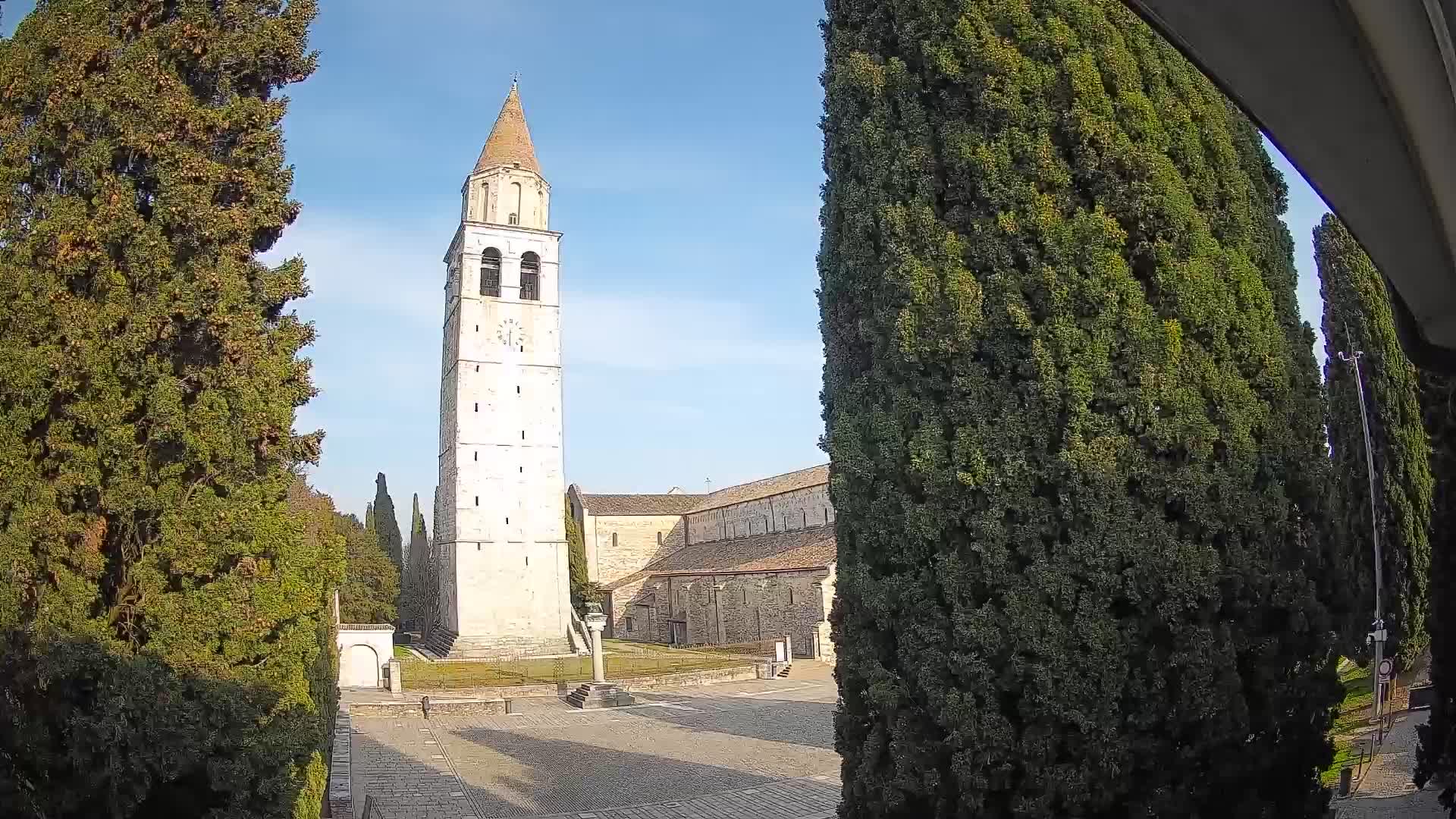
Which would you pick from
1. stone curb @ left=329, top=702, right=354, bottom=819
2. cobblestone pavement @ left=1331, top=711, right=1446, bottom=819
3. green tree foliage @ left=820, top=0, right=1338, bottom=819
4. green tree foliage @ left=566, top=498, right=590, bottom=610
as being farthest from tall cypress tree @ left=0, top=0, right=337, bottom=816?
green tree foliage @ left=566, top=498, right=590, bottom=610

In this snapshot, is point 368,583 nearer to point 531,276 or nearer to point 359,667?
point 359,667

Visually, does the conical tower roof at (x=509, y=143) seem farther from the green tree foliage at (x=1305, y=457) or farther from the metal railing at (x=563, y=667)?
the green tree foliage at (x=1305, y=457)

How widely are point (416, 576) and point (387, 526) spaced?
138 inches

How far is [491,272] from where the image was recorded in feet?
126

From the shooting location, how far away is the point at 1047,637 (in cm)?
507

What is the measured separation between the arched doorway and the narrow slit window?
16.4 meters

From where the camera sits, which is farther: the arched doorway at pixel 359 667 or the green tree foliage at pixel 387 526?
the green tree foliage at pixel 387 526

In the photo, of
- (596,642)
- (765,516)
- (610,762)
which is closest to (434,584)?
(765,516)

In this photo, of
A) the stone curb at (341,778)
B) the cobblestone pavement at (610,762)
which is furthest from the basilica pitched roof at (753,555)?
the stone curb at (341,778)

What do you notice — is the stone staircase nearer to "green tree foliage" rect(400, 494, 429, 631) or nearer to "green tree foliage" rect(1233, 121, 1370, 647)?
"green tree foliage" rect(400, 494, 429, 631)

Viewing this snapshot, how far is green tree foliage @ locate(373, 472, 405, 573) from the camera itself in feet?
165

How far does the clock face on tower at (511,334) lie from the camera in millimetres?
37531

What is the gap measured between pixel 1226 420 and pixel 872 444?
2125mm

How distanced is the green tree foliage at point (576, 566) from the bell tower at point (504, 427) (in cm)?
716
